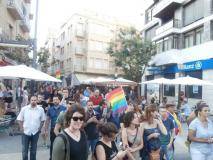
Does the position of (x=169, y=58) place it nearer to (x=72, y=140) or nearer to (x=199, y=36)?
(x=199, y=36)

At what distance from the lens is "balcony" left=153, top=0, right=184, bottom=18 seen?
30181 mm

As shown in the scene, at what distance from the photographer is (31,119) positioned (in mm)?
7578

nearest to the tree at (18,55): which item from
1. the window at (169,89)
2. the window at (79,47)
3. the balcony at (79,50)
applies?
the window at (169,89)

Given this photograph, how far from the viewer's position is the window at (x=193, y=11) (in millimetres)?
26505

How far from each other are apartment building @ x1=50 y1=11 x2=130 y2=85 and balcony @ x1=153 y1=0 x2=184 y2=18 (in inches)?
820

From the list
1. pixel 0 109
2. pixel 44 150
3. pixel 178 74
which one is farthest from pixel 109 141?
pixel 178 74

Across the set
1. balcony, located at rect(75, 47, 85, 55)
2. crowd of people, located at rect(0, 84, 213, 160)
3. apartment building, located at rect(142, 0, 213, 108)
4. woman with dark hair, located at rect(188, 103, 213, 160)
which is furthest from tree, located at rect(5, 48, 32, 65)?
woman with dark hair, located at rect(188, 103, 213, 160)

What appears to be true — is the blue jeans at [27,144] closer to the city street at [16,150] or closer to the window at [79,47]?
the city street at [16,150]

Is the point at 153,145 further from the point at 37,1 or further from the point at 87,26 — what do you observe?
the point at 87,26

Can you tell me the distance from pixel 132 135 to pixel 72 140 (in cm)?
220

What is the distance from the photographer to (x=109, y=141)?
422 cm

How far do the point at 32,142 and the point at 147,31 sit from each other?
107ft

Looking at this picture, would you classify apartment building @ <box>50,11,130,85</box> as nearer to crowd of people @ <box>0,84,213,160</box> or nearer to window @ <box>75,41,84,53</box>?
window @ <box>75,41,84,53</box>

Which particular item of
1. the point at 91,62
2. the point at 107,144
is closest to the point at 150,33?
the point at 91,62
